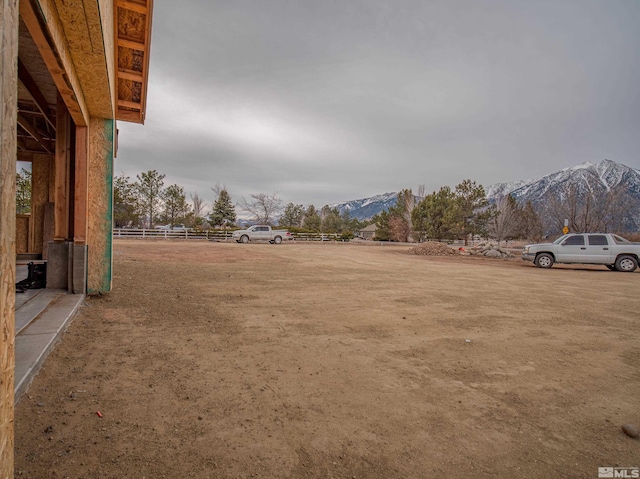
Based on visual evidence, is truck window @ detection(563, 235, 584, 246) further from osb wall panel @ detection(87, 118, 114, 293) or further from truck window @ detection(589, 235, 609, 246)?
osb wall panel @ detection(87, 118, 114, 293)

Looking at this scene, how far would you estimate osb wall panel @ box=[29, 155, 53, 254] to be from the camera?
30.3 feet

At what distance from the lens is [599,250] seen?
546 inches

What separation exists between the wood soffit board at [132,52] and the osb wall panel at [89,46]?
3.46ft

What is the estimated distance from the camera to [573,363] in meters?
3.69

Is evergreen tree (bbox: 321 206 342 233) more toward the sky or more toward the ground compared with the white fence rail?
more toward the sky

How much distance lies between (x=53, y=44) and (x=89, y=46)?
69 centimetres

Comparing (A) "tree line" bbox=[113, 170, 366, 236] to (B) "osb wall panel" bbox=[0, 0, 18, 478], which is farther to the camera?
(A) "tree line" bbox=[113, 170, 366, 236]

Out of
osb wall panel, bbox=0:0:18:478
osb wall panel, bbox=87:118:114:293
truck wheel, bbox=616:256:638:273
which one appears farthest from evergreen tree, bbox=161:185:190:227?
osb wall panel, bbox=0:0:18:478

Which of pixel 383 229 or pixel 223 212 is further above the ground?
pixel 223 212

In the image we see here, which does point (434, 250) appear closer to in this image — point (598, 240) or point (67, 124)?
point (598, 240)

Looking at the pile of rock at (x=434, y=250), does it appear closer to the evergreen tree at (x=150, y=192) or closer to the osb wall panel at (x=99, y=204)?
the osb wall panel at (x=99, y=204)

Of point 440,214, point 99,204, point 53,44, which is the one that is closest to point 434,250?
point 440,214

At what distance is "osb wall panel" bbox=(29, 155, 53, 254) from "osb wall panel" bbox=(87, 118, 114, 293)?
465 cm

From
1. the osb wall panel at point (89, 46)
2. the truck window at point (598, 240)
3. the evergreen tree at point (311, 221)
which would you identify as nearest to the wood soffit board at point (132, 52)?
the osb wall panel at point (89, 46)
